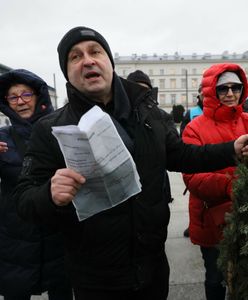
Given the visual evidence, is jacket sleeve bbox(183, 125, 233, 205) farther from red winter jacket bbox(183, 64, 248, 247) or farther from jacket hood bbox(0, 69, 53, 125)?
jacket hood bbox(0, 69, 53, 125)

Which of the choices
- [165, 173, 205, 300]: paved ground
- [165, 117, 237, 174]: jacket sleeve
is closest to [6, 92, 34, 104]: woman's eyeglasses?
[165, 117, 237, 174]: jacket sleeve

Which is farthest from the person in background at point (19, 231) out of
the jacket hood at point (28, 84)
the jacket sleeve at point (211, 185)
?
the jacket sleeve at point (211, 185)

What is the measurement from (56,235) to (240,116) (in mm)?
1544

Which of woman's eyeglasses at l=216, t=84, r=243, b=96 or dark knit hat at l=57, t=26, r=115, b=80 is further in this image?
woman's eyeglasses at l=216, t=84, r=243, b=96

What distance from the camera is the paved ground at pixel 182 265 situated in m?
3.43

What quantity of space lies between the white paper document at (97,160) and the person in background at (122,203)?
0.62 ft

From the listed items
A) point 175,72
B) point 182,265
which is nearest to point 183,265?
point 182,265

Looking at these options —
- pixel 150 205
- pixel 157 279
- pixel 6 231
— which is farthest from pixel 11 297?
pixel 150 205

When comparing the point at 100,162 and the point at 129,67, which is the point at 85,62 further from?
the point at 129,67

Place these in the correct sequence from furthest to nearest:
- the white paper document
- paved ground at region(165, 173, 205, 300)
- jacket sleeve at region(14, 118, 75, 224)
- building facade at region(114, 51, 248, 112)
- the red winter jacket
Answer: building facade at region(114, 51, 248, 112)
paved ground at region(165, 173, 205, 300)
the red winter jacket
jacket sleeve at region(14, 118, 75, 224)
the white paper document

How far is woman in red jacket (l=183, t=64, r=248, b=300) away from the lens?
2.35 m

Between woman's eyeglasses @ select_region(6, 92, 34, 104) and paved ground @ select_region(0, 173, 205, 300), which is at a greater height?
woman's eyeglasses @ select_region(6, 92, 34, 104)

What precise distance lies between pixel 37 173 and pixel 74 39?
694 millimetres

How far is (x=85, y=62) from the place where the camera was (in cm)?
174
